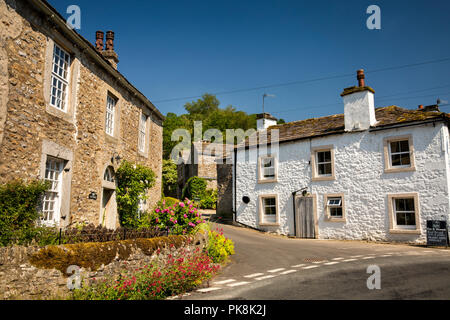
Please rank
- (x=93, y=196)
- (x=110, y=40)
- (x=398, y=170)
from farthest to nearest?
(x=398, y=170) → (x=110, y=40) → (x=93, y=196)

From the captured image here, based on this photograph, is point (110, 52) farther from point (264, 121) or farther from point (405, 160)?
point (405, 160)

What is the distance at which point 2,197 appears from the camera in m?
6.57

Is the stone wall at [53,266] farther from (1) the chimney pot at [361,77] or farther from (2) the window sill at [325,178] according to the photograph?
(1) the chimney pot at [361,77]

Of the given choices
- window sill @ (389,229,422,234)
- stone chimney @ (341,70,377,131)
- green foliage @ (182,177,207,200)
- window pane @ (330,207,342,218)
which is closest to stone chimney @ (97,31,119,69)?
stone chimney @ (341,70,377,131)

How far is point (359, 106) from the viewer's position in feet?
56.2

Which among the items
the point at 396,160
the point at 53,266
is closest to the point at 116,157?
the point at 53,266

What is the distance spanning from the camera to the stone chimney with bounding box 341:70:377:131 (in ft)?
55.2

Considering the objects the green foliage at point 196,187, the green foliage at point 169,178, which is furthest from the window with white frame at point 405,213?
the green foliage at point 169,178

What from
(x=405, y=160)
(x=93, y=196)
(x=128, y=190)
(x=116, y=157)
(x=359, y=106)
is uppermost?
(x=359, y=106)

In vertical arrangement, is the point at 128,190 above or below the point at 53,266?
above

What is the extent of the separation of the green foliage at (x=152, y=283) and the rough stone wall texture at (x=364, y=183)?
421 inches

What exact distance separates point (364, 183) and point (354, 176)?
61 cm

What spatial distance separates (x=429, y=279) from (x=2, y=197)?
9.15 m
